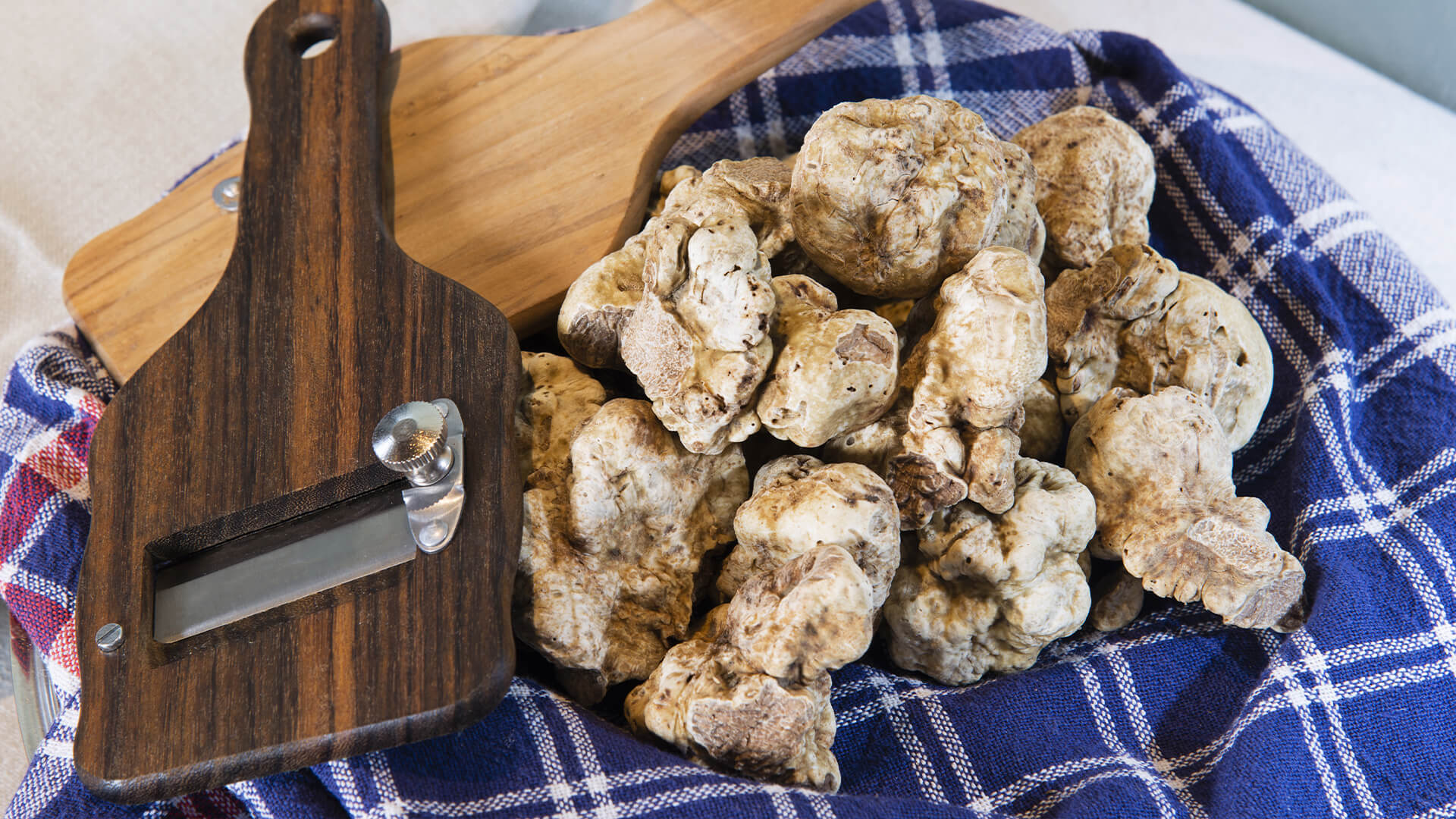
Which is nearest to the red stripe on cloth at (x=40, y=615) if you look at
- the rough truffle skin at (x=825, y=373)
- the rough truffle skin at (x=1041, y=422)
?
the rough truffle skin at (x=825, y=373)

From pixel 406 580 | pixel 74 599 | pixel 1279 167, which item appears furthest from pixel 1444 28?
pixel 74 599

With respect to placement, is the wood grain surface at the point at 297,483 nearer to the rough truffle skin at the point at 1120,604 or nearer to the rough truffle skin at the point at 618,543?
the rough truffle skin at the point at 618,543

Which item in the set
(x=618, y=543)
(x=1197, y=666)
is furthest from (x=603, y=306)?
(x=1197, y=666)

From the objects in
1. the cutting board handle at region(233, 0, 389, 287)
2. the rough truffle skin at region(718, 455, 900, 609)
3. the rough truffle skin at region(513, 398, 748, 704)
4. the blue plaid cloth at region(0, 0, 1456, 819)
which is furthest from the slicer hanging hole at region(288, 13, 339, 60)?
the rough truffle skin at region(718, 455, 900, 609)

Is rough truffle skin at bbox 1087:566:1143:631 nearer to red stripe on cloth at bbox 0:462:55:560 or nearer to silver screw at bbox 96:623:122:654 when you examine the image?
silver screw at bbox 96:623:122:654

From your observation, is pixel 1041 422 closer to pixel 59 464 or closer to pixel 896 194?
pixel 896 194
